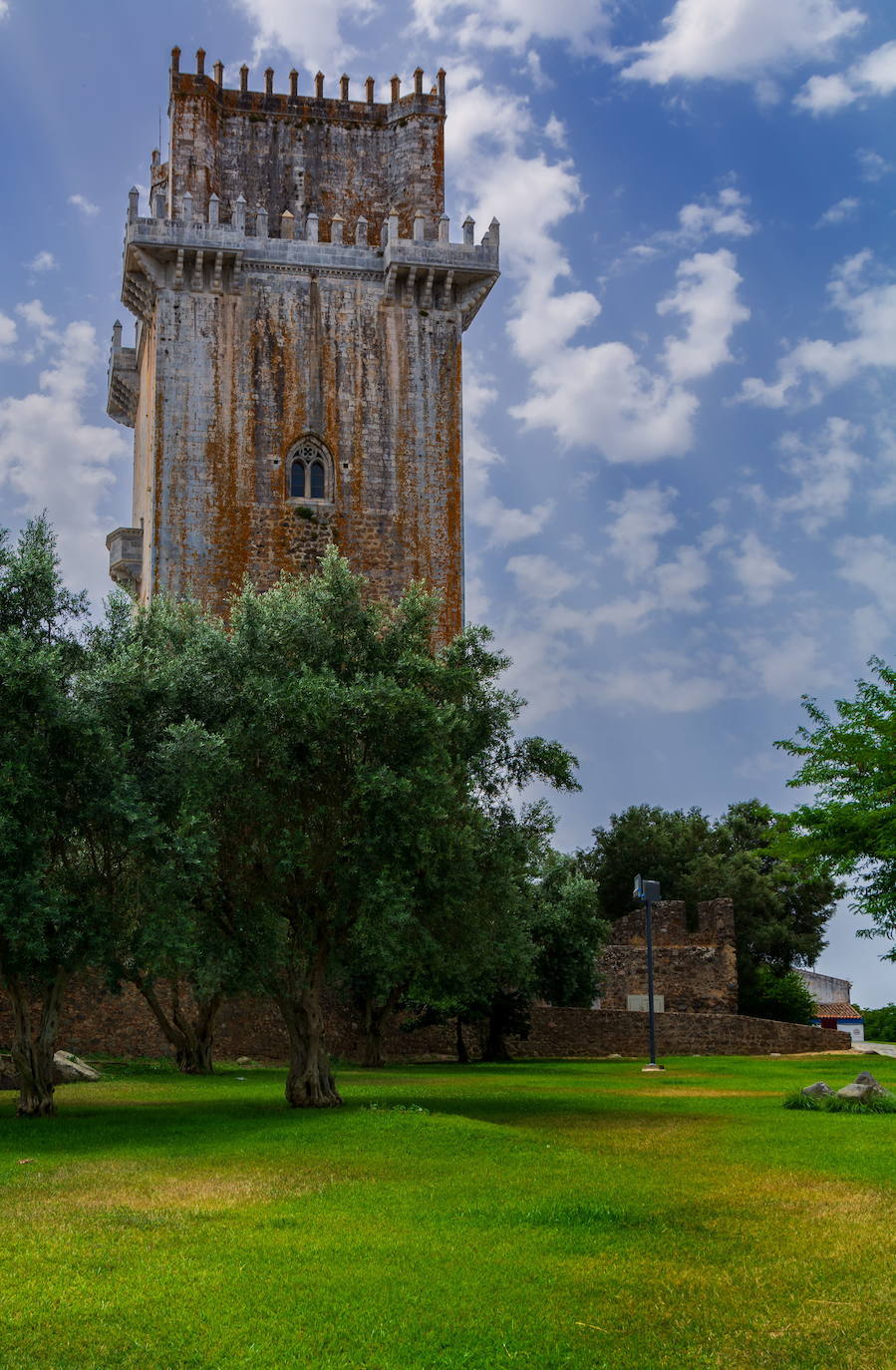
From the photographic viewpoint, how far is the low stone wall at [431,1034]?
31406mm

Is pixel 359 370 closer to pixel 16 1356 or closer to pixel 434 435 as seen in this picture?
pixel 434 435

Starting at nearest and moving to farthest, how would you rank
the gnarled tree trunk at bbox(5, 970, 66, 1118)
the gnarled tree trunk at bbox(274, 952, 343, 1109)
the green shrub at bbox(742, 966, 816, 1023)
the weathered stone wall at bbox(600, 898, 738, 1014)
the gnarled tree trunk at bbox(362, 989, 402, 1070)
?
the gnarled tree trunk at bbox(5, 970, 66, 1118), the gnarled tree trunk at bbox(274, 952, 343, 1109), the gnarled tree trunk at bbox(362, 989, 402, 1070), the weathered stone wall at bbox(600, 898, 738, 1014), the green shrub at bbox(742, 966, 816, 1023)

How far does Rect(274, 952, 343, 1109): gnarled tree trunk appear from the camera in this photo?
63.2ft

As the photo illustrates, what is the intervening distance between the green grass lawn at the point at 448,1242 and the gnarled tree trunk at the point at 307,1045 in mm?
2104

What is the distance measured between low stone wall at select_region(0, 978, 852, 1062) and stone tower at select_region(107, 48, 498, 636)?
32.9ft

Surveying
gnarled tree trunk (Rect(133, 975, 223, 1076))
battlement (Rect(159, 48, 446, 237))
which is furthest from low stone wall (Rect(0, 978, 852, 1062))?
battlement (Rect(159, 48, 446, 237))

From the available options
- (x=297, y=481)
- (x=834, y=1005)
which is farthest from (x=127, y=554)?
(x=834, y=1005)

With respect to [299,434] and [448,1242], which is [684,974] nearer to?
Answer: [299,434]

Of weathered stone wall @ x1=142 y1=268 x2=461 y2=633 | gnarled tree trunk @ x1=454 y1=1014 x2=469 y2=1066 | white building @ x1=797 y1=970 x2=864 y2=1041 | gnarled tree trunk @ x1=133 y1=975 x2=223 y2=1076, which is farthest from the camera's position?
white building @ x1=797 y1=970 x2=864 y2=1041

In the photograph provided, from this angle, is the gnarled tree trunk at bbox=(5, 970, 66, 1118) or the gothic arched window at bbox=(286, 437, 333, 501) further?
the gothic arched window at bbox=(286, 437, 333, 501)

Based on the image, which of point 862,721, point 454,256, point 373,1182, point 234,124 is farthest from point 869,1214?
point 234,124

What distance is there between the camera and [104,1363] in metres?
7.00

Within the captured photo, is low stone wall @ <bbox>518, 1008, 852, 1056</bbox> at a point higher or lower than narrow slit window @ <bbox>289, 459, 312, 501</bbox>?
lower

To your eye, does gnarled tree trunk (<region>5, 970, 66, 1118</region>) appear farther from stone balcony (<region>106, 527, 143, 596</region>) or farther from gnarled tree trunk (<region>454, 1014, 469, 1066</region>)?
stone balcony (<region>106, 527, 143, 596</region>)
